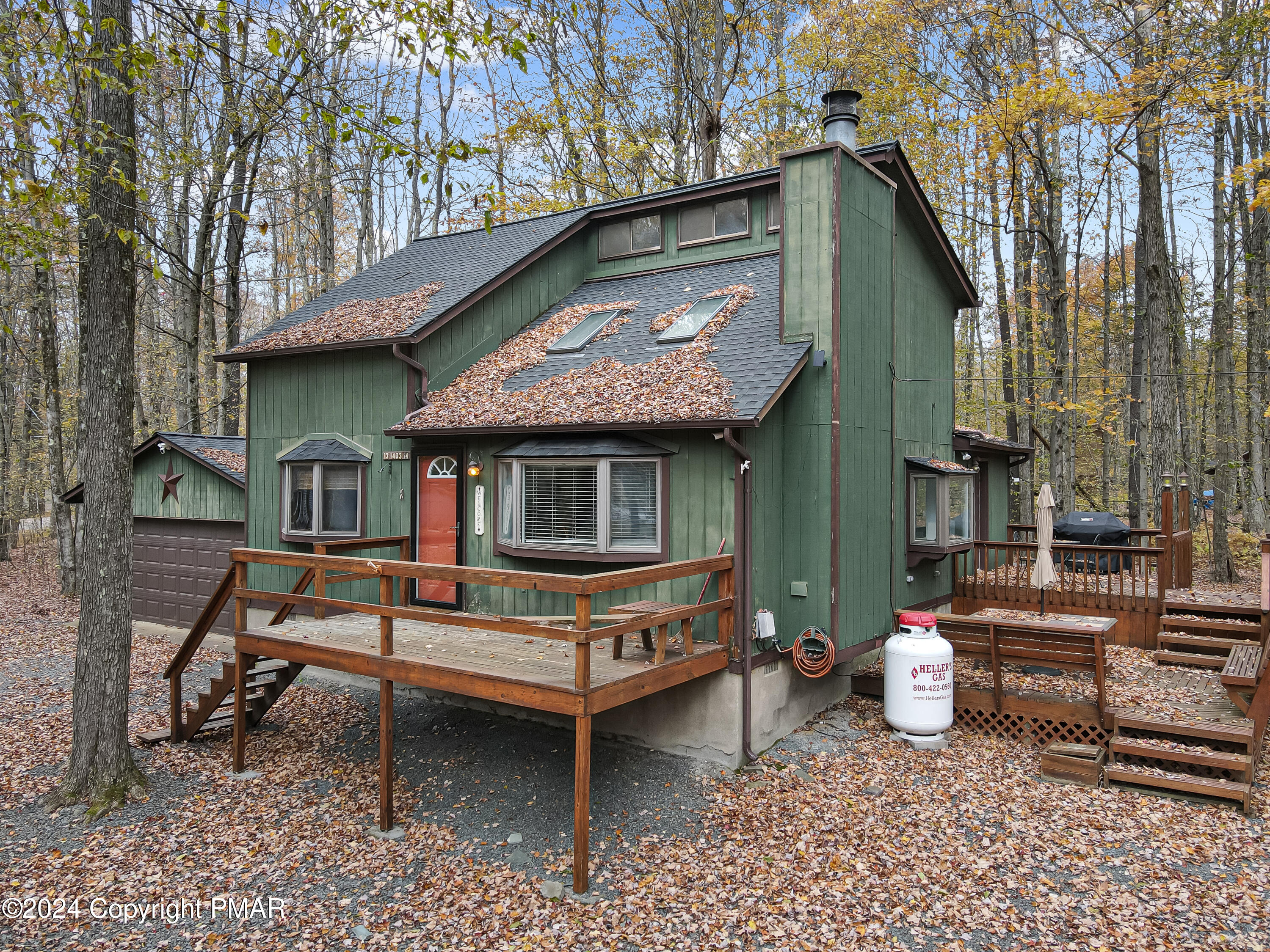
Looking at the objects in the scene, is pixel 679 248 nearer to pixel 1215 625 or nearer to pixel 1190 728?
pixel 1190 728

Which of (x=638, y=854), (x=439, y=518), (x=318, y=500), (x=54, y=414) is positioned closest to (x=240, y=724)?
(x=439, y=518)

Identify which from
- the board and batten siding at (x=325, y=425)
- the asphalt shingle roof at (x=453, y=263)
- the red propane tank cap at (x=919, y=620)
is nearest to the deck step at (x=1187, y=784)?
the red propane tank cap at (x=919, y=620)

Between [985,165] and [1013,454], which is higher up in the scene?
[985,165]

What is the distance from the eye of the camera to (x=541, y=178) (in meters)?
21.0

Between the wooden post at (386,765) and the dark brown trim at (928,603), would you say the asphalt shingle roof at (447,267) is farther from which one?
the dark brown trim at (928,603)

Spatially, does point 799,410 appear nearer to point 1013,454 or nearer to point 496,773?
point 496,773

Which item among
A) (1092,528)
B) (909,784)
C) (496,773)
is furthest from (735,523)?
(1092,528)

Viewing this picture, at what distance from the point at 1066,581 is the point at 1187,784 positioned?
221 inches

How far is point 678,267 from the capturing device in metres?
10.9

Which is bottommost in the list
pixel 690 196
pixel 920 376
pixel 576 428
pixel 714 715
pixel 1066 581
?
pixel 714 715

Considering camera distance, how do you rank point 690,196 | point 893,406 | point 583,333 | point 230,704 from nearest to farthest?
point 230,704, point 893,406, point 583,333, point 690,196

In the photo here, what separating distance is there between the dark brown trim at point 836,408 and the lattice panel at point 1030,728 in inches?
74.5

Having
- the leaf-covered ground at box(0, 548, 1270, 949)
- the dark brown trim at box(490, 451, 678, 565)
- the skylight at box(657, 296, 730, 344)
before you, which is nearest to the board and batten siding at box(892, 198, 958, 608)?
the skylight at box(657, 296, 730, 344)

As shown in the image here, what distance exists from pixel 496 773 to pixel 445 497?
11.1 ft
